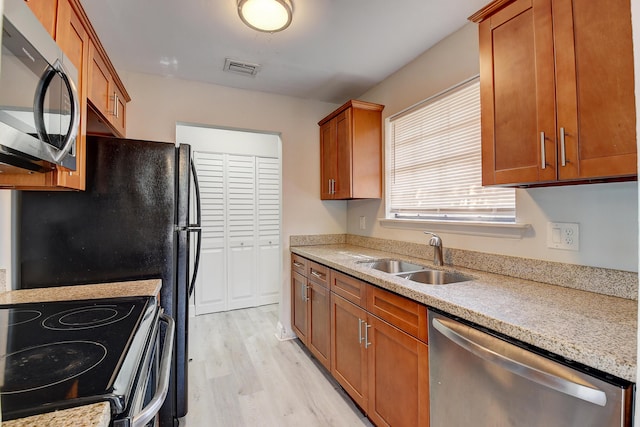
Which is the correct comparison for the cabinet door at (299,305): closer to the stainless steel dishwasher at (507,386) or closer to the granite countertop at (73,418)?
the stainless steel dishwasher at (507,386)

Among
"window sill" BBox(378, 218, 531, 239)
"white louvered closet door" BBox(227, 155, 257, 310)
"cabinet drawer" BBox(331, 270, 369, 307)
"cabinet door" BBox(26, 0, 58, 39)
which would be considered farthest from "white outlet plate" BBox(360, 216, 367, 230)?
"cabinet door" BBox(26, 0, 58, 39)

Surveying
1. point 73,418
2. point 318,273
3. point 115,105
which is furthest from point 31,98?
point 318,273

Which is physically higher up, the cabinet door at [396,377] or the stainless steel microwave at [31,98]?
the stainless steel microwave at [31,98]

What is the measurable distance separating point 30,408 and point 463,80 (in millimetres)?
2320

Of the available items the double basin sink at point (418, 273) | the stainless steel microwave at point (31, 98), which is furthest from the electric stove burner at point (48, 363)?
the double basin sink at point (418, 273)

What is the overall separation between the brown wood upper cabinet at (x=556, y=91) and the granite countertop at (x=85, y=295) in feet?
5.02

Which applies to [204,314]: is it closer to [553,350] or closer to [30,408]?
[30,408]

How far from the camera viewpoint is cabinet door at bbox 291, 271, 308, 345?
8.75 ft

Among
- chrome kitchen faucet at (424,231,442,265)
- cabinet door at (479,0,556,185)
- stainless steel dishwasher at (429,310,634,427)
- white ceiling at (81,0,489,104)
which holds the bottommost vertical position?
stainless steel dishwasher at (429,310,634,427)

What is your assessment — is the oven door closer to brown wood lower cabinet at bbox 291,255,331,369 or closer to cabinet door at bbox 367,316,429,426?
cabinet door at bbox 367,316,429,426

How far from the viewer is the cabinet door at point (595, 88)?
3.19 feet

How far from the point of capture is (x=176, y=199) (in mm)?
1736

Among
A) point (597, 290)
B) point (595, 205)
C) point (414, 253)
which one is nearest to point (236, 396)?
point (414, 253)

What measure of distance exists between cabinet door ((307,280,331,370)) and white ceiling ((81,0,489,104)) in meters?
1.74
